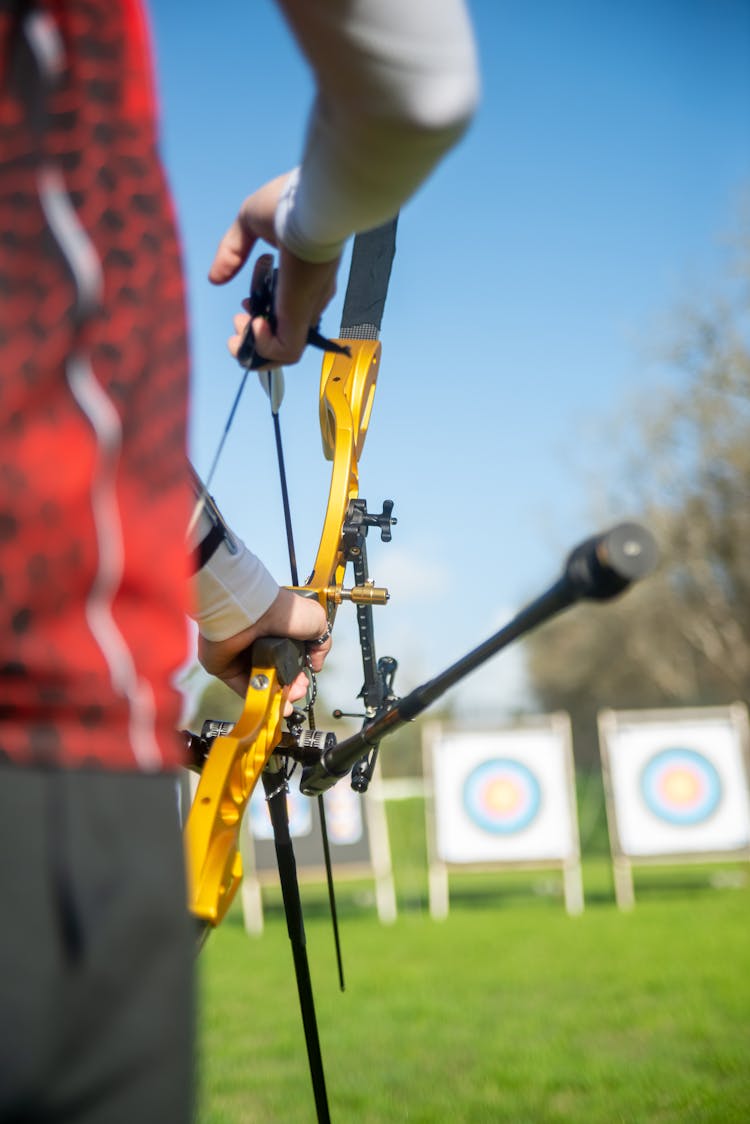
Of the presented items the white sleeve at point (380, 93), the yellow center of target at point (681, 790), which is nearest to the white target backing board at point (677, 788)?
the yellow center of target at point (681, 790)

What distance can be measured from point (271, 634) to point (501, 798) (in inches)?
312

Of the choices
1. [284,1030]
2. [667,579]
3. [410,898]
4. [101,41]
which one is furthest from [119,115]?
[667,579]

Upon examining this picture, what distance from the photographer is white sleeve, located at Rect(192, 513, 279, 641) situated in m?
1.15

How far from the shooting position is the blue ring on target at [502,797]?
28.9ft

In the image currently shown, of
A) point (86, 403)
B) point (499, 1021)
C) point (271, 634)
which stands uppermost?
point (86, 403)

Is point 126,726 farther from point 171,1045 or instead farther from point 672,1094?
point 672,1094

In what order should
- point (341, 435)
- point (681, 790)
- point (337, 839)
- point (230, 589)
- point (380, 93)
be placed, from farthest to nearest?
point (337, 839) → point (681, 790) → point (341, 435) → point (230, 589) → point (380, 93)

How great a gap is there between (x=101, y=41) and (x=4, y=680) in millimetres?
286

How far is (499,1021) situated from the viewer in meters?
4.00

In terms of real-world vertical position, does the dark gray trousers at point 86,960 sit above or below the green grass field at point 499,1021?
above

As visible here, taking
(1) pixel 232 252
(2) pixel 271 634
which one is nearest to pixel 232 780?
(2) pixel 271 634

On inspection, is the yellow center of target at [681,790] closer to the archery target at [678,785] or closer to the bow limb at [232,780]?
the archery target at [678,785]

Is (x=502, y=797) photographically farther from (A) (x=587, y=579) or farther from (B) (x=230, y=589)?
(A) (x=587, y=579)

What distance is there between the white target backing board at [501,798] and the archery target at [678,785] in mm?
390
